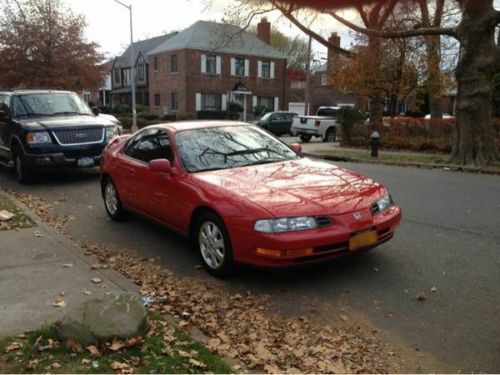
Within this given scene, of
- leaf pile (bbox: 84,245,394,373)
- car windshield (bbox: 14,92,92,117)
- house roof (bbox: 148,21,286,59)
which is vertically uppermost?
house roof (bbox: 148,21,286,59)

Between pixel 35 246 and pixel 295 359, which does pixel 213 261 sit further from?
pixel 35 246

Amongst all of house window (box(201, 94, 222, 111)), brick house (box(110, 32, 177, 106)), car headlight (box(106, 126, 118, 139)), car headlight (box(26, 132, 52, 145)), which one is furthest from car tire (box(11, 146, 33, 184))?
brick house (box(110, 32, 177, 106))

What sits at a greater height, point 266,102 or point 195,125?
point 266,102

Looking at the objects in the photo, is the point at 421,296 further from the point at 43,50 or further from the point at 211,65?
the point at 211,65

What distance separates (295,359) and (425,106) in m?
42.5

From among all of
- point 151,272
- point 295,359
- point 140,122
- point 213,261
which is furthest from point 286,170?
point 140,122

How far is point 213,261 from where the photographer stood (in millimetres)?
5375

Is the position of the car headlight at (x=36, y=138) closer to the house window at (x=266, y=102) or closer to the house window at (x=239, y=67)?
the house window at (x=239, y=67)

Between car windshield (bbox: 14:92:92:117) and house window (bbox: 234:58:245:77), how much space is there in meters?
35.6

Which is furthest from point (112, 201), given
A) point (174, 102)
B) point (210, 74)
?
point (174, 102)

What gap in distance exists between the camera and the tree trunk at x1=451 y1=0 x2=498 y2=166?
1341 centimetres

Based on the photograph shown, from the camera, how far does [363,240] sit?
5.05 m

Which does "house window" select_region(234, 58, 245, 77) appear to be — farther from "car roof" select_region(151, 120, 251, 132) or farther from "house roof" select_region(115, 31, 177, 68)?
"car roof" select_region(151, 120, 251, 132)

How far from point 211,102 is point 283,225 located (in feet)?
138
